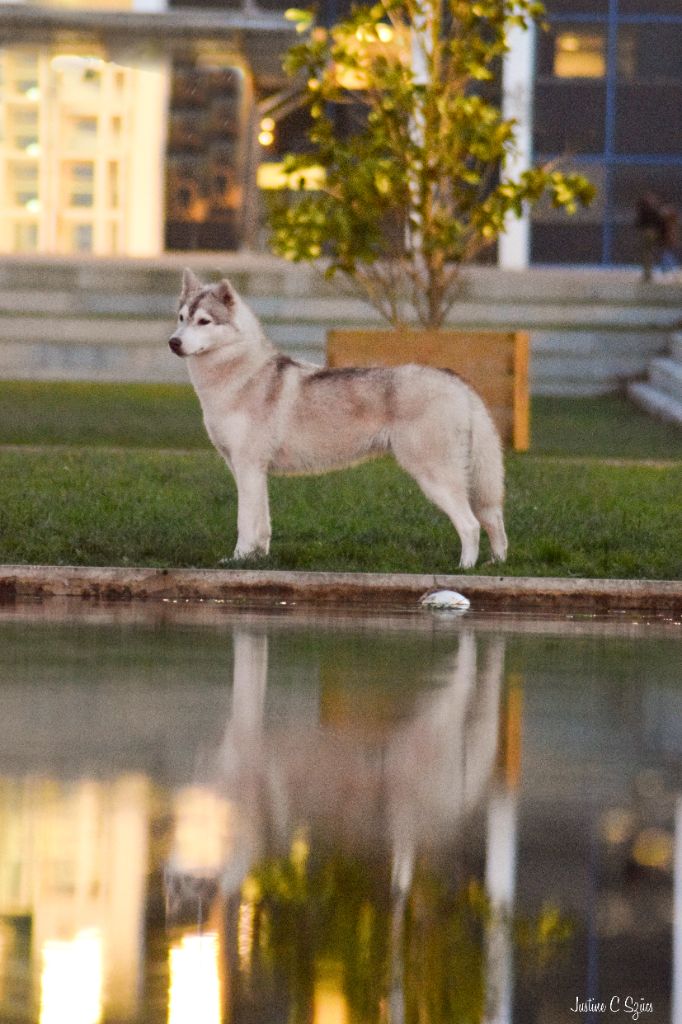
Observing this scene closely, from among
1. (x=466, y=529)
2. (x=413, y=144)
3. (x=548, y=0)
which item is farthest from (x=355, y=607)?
(x=548, y=0)

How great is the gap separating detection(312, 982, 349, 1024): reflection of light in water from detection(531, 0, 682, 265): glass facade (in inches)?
1478

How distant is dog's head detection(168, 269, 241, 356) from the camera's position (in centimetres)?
1333

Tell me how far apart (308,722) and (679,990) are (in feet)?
11.8

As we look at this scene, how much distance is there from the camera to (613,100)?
137 feet

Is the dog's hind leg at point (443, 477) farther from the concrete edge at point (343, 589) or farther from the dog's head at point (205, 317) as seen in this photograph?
the dog's head at point (205, 317)

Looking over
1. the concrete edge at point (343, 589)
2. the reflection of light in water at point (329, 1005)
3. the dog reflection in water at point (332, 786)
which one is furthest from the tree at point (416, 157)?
the reflection of light in water at point (329, 1005)

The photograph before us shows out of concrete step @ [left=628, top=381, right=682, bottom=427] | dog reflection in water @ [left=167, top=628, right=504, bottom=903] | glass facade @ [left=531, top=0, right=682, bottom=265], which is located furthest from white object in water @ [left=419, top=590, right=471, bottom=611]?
glass facade @ [left=531, top=0, right=682, bottom=265]

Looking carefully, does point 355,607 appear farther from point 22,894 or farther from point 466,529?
point 22,894

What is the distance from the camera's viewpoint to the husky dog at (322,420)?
1328cm

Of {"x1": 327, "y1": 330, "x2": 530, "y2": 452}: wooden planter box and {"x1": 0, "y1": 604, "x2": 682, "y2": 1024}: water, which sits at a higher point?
{"x1": 327, "y1": 330, "x2": 530, "y2": 452}: wooden planter box

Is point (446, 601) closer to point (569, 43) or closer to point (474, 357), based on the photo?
point (474, 357)

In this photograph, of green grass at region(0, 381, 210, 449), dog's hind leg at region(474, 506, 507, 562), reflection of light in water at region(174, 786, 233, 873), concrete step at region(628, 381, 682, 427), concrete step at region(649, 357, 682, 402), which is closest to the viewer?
reflection of light in water at region(174, 786, 233, 873)

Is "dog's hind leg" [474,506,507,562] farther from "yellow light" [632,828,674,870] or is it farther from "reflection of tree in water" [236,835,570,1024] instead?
"reflection of tree in water" [236,835,570,1024]

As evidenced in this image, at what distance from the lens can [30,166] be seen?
39156 mm
